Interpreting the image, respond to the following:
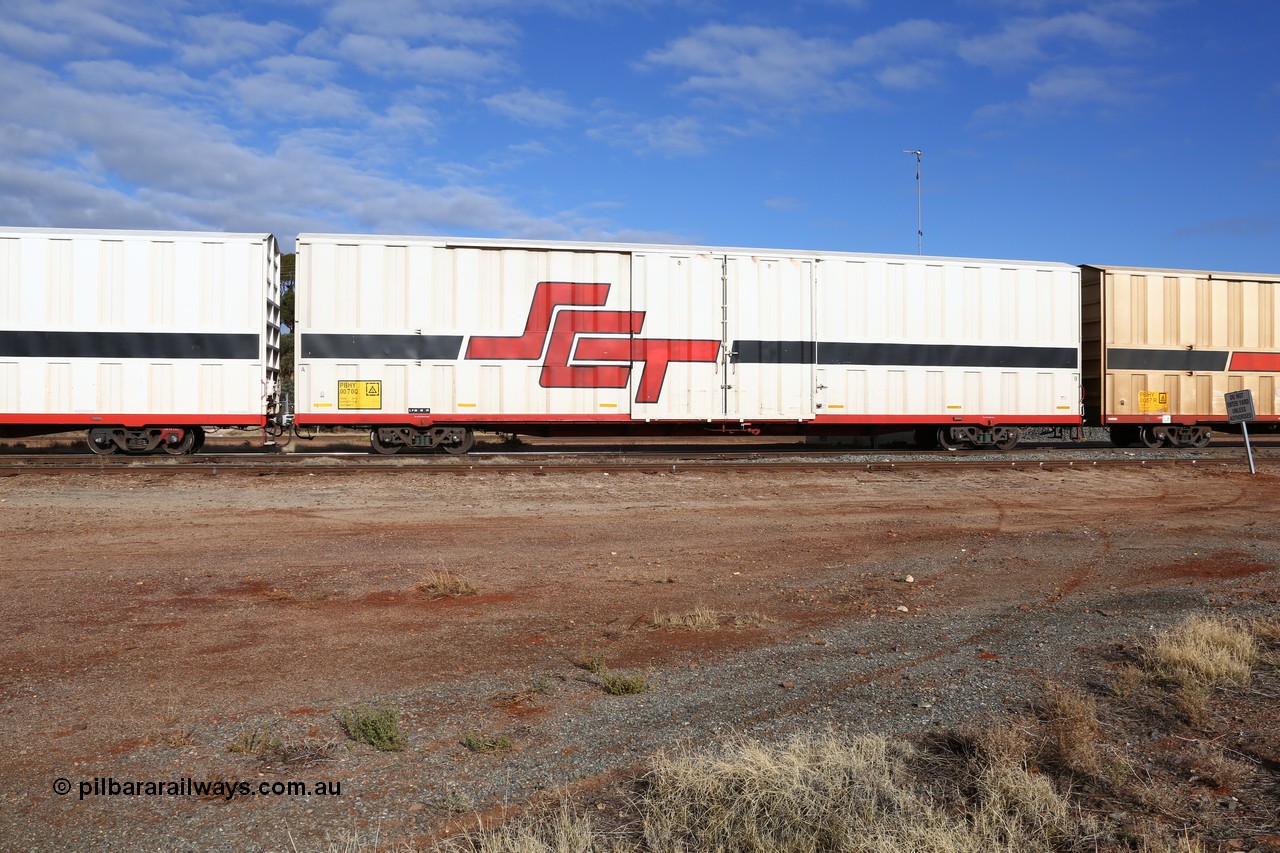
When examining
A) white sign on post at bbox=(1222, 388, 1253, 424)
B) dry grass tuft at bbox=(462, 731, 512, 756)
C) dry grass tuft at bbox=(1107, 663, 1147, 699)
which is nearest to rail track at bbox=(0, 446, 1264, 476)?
white sign on post at bbox=(1222, 388, 1253, 424)

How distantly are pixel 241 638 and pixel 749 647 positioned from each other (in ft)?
12.5

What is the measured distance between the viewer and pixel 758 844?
3.46 m

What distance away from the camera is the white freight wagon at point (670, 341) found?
16062mm

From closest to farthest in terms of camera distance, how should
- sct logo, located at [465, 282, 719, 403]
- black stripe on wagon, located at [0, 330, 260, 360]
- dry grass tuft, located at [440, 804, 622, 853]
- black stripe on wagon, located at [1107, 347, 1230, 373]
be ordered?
dry grass tuft, located at [440, 804, 622, 853] → black stripe on wagon, located at [0, 330, 260, 360] → sct logo, located at [465, 282, 719, 403] → black stripe on wagon, located at [1107, 347, 1230, 373]

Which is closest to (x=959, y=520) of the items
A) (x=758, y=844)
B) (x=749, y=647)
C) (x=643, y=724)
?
(x=749, y=647)

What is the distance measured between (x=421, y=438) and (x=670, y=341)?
5366mm

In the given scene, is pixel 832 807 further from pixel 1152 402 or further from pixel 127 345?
pixel 1152 402

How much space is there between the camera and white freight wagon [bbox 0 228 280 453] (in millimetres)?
15109

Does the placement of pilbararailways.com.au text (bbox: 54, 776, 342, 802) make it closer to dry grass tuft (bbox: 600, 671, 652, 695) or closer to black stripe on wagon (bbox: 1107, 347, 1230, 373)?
dry grass tuft (bbox: 600, 671, 652, 695)

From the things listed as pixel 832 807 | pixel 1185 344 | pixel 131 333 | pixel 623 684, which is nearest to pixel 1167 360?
pixel 1185 344

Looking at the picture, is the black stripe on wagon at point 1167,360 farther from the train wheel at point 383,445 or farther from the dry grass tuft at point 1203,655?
the train wheel at point 383,445

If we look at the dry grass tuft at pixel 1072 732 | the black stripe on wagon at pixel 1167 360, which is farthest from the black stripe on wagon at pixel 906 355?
the dry grass tuft at pixel 1072 732

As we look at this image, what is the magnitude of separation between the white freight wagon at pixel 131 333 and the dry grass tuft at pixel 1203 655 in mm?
14933

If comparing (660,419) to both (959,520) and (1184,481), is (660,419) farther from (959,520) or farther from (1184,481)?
(1184,481)
